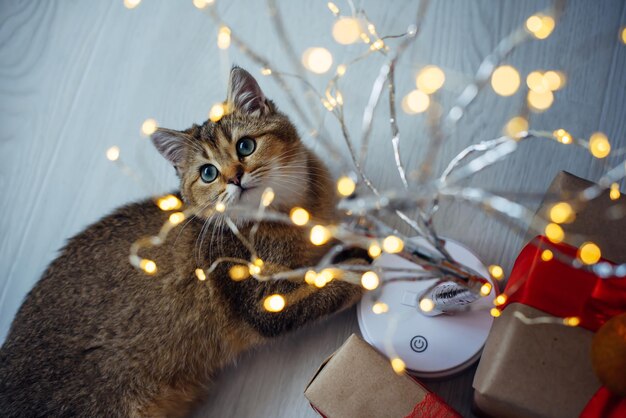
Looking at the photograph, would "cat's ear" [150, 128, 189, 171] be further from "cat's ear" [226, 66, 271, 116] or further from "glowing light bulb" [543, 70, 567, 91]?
"glowing light bulb" [543, 70, 567, 91]

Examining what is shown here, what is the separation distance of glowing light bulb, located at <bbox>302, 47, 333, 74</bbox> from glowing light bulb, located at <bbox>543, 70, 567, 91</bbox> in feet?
1.68

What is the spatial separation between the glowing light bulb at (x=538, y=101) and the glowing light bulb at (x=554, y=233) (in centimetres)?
47

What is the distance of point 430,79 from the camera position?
1060 mm

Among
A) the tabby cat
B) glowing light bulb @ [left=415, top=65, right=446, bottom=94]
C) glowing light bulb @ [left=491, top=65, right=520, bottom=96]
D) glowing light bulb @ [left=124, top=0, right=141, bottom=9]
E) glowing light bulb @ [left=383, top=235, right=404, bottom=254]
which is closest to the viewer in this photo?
glowing light bulb @ [left=383, top=235, right=404, bottom=254]

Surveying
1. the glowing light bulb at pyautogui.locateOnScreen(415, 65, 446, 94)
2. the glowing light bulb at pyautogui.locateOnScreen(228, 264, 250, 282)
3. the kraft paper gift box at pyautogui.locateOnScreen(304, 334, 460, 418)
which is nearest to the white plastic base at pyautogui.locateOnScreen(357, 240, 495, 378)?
the kraft paper gift box at pyautogui.locateOnScreen(304, 334, 460, 418)

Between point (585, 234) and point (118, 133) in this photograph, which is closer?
point (585, 234)

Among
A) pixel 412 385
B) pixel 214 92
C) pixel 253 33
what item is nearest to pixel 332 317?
pixel 412 385

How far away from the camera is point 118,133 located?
127 cm

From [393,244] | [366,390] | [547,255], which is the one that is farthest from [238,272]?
[547,255]

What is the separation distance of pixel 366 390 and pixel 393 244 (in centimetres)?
34

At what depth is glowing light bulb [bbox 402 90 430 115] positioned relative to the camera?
3.81 feet

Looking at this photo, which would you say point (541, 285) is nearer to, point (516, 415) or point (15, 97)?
point (516, 415)

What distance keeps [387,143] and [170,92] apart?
1.92 feet

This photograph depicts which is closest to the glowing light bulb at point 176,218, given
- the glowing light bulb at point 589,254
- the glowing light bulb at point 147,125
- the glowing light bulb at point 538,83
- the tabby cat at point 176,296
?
the tabby cat at point 176,296
